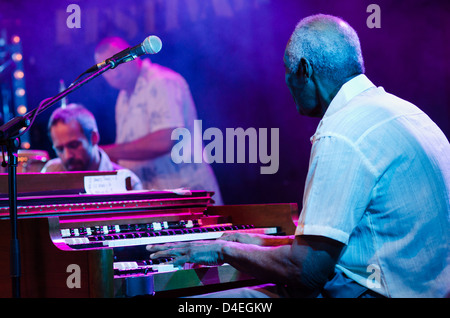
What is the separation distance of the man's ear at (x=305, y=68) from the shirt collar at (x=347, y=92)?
0.16 m

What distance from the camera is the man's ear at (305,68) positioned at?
7.58 feet

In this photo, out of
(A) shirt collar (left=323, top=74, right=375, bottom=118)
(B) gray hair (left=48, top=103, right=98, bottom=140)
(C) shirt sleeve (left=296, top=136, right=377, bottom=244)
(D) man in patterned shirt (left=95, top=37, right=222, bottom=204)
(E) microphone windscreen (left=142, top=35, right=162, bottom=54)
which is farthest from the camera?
(D) man in patterned shirt (left=95, top=37, right=222, bottom=204)

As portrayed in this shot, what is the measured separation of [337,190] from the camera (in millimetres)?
1985

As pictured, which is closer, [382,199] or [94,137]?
[382,199]

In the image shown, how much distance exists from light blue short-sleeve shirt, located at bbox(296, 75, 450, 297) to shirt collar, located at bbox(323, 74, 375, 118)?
11 centimetres

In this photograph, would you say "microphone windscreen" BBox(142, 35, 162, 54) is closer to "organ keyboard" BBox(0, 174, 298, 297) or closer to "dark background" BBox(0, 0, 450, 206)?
"organ keyboard" BBox(0, 174, 298, 297)

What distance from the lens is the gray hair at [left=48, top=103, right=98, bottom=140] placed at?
249 inches

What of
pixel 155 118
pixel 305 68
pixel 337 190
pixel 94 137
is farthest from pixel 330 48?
pixel 94 137

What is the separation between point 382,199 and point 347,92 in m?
0.51

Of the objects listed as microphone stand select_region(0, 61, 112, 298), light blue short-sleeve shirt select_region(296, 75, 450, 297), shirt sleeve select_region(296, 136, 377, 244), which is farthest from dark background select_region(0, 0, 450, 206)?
shirt sleeve select_region(296, 136, 377, 244)

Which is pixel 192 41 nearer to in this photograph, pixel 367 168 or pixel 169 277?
pixel 169 277

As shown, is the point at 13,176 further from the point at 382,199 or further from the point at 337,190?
the point at 382,199

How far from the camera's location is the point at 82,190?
3324 millimetres

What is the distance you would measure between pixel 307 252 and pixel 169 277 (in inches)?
34.5
